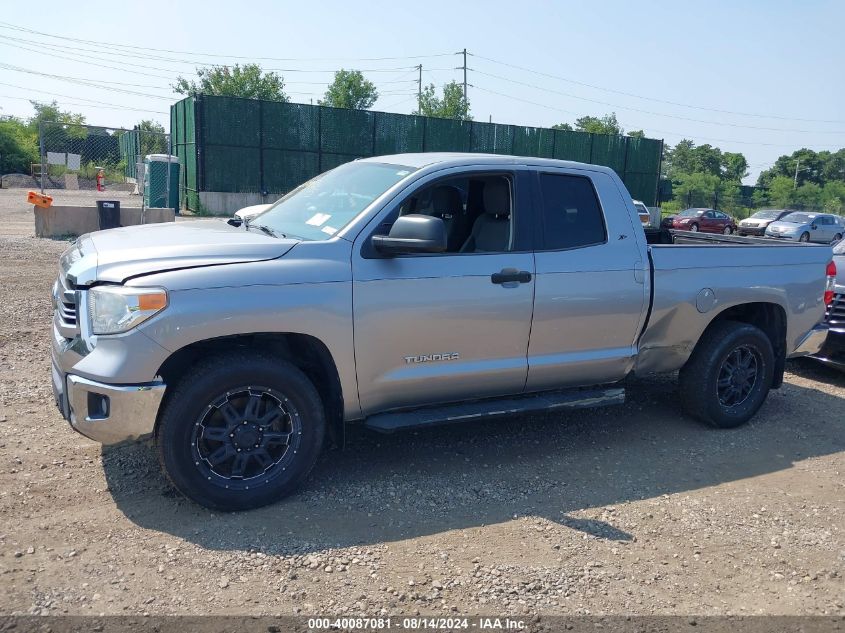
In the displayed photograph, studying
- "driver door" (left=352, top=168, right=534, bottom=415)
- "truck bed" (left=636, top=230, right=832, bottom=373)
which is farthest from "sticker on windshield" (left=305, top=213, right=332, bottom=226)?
"truck bed" (left=636, top=230, right=832, bottom=373)

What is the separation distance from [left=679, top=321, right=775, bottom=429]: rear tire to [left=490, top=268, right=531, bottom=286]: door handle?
187cm

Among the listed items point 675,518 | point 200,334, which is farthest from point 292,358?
point 675,518

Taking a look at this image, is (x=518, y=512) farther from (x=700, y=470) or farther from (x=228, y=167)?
(x=228, y=167)

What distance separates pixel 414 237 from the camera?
4.07 m

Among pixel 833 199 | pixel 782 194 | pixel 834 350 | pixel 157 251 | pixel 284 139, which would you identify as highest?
pixel 284 139

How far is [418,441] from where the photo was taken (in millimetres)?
5215

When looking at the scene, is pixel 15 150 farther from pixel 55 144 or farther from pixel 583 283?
pixel 583 283

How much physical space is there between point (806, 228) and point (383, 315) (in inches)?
1351

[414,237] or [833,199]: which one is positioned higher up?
[833,199]

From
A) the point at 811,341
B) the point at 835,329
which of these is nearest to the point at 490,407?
the point at 811,341

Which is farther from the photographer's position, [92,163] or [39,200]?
[92,163]

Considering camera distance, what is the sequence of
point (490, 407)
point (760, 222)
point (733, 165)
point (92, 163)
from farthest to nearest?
point (733, 165), point (92, 163), point (760, 222), point (490, 407)

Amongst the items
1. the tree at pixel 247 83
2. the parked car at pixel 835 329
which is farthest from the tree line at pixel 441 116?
the parked car at pixel 835 329

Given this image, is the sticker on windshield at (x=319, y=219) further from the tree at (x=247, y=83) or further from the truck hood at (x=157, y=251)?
the tree at (x=247, y=83)
